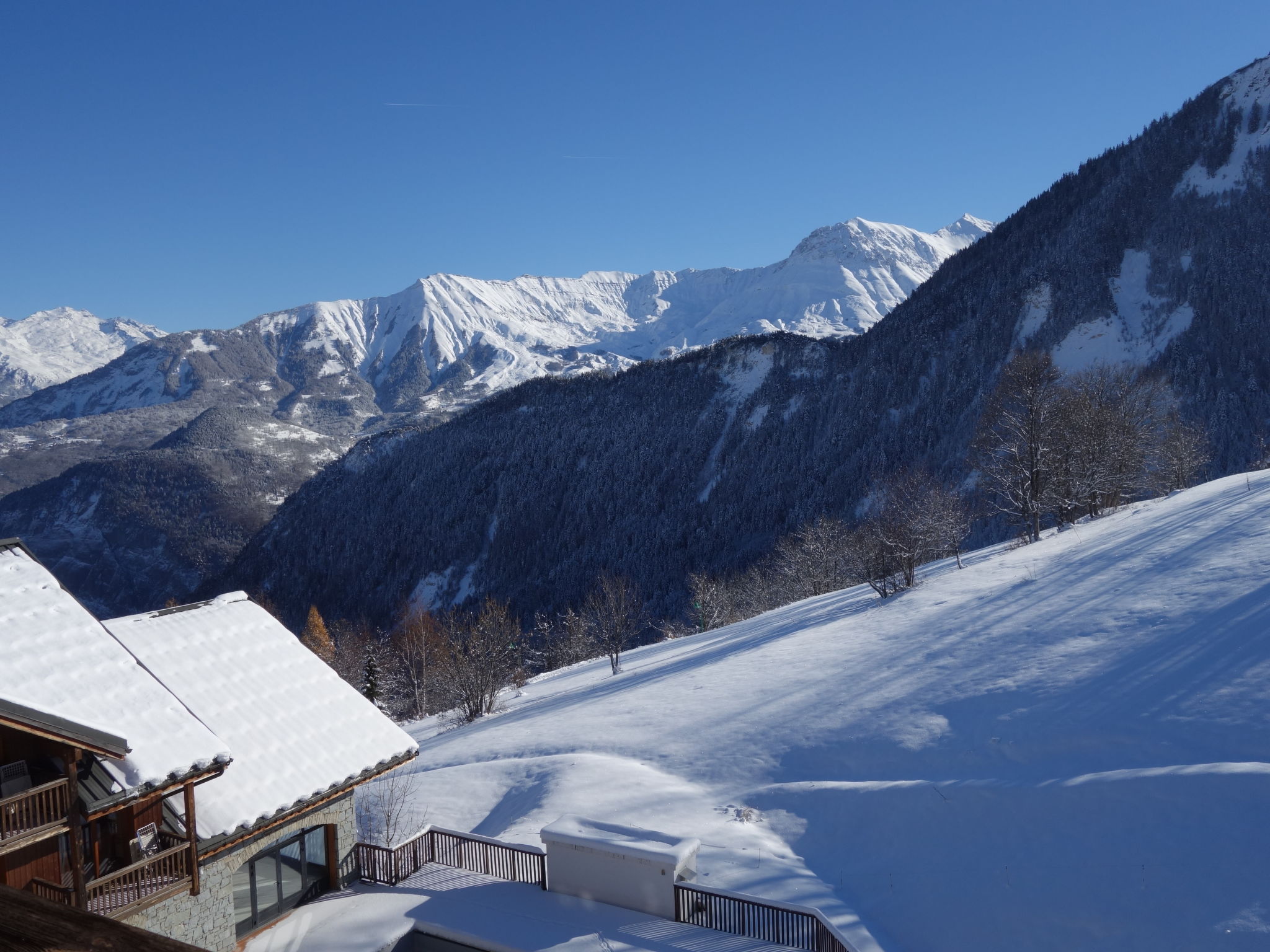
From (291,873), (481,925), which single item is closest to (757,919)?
(481,925)

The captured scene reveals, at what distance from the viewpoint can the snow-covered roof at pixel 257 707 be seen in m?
12.8

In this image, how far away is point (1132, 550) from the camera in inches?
937

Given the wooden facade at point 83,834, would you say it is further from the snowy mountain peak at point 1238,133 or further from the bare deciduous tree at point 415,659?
the snowy mountain peak at point 1238,133

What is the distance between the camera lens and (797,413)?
12638 centimetres

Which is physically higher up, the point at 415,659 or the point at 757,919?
the point at 415,659

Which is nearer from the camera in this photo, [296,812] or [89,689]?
[89,689]

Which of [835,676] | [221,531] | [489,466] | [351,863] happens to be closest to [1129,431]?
[835,676]

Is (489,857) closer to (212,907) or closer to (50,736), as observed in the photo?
(212,907)

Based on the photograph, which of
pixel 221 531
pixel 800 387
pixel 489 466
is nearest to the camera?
pixel 800 387

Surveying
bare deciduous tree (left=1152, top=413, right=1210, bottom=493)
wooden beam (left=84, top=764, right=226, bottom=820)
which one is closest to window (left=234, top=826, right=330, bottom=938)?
wooden beam (left=84, top=764, right=226, bottom=820)

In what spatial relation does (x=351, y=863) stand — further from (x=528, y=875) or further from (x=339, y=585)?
(x=339, y=585)

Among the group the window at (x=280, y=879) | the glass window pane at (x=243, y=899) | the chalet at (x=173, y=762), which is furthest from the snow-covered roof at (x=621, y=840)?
the glass window pane at (x=243, y=899)

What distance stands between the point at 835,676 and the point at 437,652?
161 feet

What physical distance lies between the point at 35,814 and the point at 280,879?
16.8 feet
